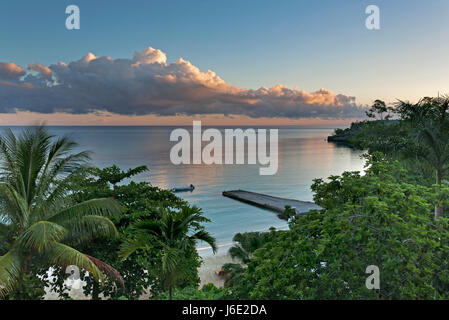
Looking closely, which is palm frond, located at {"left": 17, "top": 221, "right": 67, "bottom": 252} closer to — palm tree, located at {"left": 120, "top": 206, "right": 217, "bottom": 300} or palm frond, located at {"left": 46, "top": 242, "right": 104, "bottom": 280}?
palm frond, located at {"left": 46, "top": 242, "right": 104, "bottom": 280}

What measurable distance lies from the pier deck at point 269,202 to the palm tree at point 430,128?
77.5 feet

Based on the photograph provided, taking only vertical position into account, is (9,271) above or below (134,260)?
above

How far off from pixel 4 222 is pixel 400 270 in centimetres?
1048

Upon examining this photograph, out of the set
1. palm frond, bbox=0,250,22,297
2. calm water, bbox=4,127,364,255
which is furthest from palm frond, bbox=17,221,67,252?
calm water, bbox=4,127,364,255

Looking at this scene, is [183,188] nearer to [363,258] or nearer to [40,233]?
[40,233]

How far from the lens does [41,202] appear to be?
9.70m

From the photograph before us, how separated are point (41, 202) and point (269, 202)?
35.6 m

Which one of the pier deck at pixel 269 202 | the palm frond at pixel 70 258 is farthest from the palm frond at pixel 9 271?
the pier deck at pixel 269 202

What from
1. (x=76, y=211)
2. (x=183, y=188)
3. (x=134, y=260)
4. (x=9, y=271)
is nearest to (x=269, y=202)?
(x=183, y=188)

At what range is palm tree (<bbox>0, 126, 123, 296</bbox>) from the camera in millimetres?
8742

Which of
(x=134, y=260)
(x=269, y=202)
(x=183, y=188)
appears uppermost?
(x=134, y=260)

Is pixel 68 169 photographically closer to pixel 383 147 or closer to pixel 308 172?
pixel 383 147
